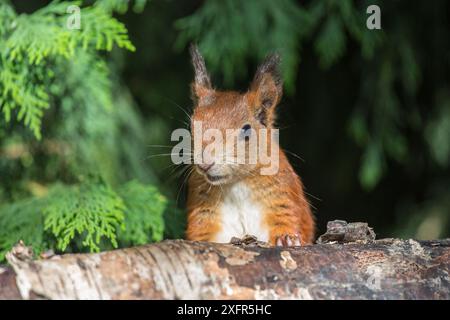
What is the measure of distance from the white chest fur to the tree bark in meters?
0.72

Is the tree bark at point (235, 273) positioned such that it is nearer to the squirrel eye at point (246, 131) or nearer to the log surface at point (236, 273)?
the log surface at point (236, 273)

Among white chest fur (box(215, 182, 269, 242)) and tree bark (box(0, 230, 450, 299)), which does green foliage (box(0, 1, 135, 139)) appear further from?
tree bark (box(0, 230, 450, 299))

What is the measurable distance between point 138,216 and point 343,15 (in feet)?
4.68

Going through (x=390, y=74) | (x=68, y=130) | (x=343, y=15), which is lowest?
(x=68, y=130)

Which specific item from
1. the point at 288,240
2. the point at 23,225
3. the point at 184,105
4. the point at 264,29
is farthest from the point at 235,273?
the point at 184,105

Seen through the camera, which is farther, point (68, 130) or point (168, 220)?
point (68, 130)

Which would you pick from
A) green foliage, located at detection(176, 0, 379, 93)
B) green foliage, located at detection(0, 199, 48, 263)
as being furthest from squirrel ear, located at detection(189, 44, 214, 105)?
green foliage, located at detection(0, 199, 48, 263)

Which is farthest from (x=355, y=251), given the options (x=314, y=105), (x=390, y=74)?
(x=314, y=105)

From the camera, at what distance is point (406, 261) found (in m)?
1.94

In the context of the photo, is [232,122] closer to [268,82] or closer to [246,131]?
[246,131]

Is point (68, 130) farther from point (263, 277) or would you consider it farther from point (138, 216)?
point (263, 277)

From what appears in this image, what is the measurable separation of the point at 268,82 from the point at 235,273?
3.56 feet

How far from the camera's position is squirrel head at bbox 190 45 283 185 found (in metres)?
2.48

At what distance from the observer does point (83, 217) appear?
8.36 feet
